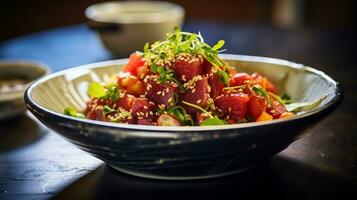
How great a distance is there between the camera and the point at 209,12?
4781mm

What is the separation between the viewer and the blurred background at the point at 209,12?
4574 millimetres

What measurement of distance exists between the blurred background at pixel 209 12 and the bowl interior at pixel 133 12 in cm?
186

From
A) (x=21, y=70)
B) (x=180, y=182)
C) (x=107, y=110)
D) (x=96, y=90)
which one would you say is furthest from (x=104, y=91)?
(x=21, y=70)

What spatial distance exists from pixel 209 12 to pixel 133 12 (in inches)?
81.9

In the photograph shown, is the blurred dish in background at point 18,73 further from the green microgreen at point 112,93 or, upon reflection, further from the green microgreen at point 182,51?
the green microgreen at point 182,51

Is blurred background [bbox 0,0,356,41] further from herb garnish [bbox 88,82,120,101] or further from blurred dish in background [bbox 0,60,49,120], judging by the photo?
herb garnish [bbox 88,82,120,101]

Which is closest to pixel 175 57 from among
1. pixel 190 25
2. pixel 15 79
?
pixel 15 79

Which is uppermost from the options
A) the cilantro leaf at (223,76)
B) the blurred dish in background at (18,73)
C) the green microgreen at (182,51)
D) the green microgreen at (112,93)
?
the green microgreen at (182,51)

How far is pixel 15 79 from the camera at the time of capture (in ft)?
6.44

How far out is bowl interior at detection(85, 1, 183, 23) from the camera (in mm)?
2571

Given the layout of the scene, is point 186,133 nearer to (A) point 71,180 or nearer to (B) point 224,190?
(B) point 224,190

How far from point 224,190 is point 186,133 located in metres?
0.21

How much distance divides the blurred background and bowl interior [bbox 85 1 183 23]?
1.86 meters

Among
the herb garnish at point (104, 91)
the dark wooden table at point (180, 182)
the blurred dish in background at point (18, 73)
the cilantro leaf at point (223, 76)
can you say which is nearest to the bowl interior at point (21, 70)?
the blurred dish in background at point (18, 73)
